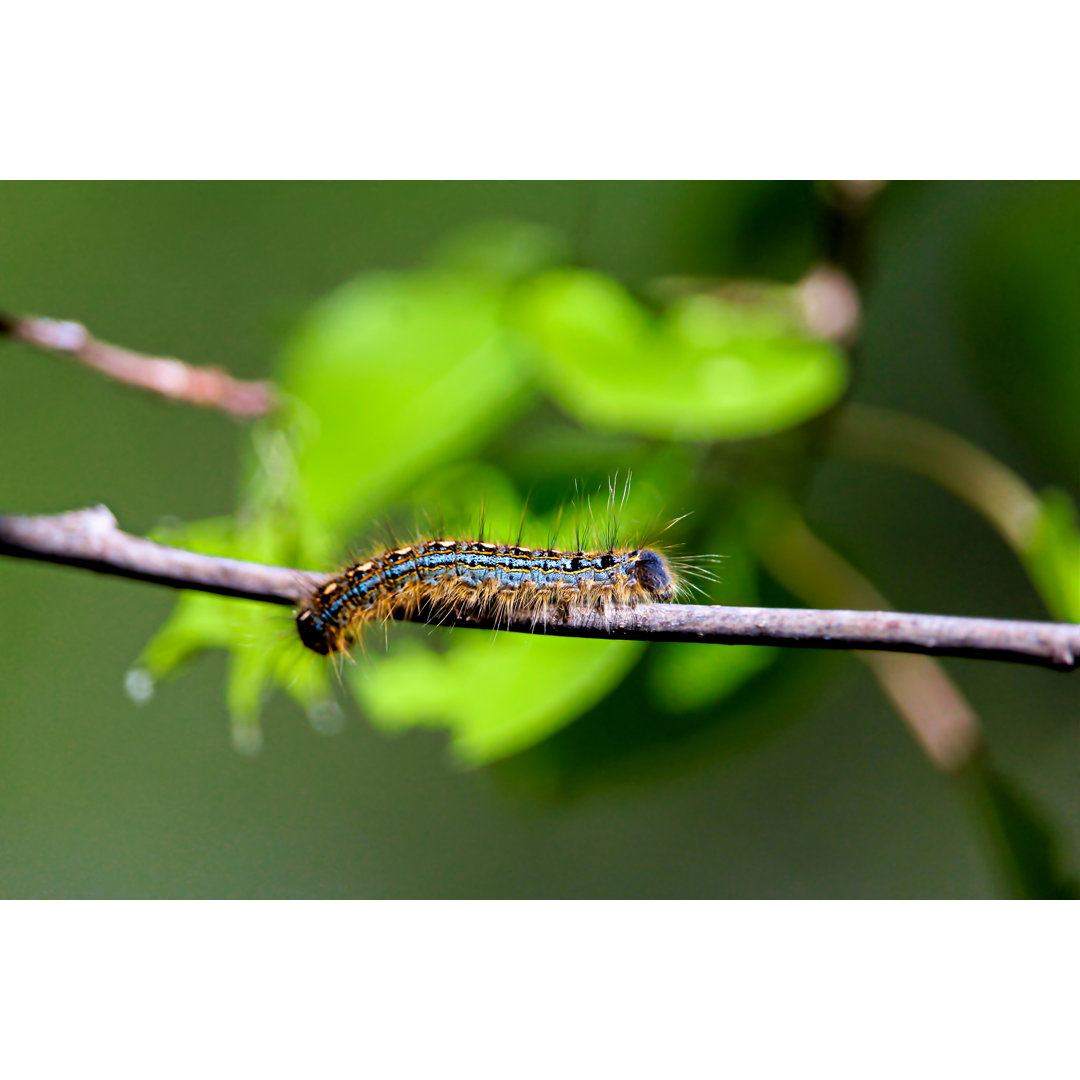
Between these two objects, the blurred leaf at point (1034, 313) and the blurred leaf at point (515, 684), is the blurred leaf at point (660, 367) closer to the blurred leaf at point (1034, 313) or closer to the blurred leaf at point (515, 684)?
the blurred leaf at point (515, 684)

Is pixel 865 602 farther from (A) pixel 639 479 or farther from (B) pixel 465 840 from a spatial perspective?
(B) pixel 465 840

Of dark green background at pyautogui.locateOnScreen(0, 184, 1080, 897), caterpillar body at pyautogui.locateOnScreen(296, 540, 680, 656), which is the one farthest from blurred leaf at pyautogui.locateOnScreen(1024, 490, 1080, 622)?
dark green background at pyautogui.locateOnScreen(0, 184, 1080, 897)

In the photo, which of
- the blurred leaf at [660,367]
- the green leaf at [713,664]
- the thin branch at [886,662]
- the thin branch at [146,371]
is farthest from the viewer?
the thin branch at [886,662]

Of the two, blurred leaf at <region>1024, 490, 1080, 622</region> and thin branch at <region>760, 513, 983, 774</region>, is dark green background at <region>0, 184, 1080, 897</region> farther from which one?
blurred leaf at <region>1024, 490, 1080, 622</region>

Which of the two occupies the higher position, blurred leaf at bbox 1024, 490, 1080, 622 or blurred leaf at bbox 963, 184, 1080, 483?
blurred leaf at bbox 963, 184, 1080, 483

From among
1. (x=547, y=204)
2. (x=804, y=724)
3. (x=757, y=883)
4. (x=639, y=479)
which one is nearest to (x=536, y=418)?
(x=547, y=204)

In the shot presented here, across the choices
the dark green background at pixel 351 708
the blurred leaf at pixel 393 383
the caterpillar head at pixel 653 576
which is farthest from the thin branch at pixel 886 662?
the dark green background at pixel 351 708
